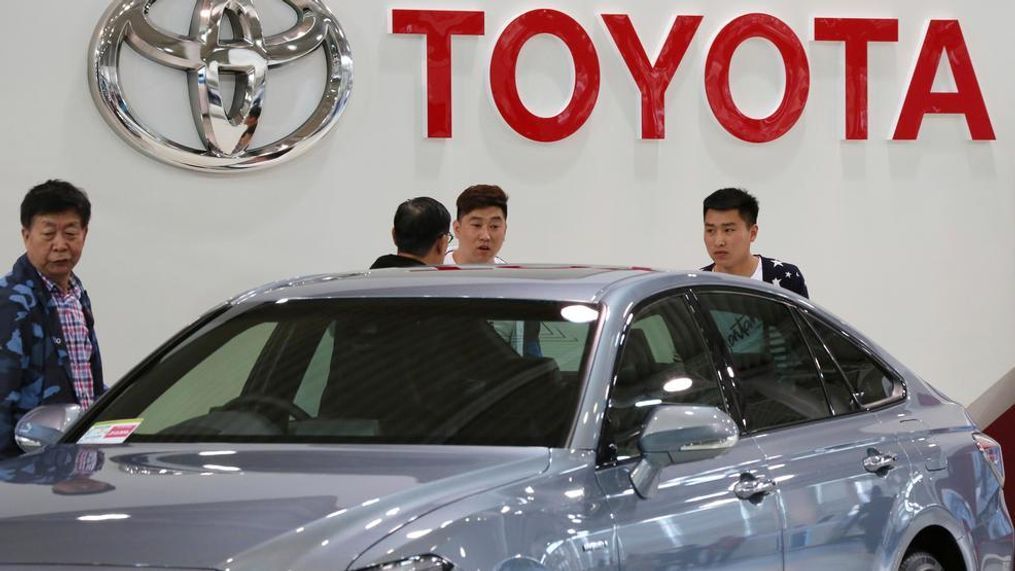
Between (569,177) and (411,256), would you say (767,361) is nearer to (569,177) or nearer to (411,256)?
(411,256)

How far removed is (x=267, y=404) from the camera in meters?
3.44

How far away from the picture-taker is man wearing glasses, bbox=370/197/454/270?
5.71m

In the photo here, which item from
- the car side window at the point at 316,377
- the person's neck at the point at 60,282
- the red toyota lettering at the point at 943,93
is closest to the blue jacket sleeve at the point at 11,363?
the person's neck at the point at 60,282

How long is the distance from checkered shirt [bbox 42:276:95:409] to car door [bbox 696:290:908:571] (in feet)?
7.06

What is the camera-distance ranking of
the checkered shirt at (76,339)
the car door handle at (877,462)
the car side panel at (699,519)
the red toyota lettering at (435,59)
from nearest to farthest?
the car side panel at (699,519) < the car door handle at (877,462) < the checkered shirt at (76,339) < the red toyota lettering at (435,59)

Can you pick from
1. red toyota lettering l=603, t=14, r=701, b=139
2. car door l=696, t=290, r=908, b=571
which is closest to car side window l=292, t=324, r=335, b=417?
car door l=696, t=290, r=908, b=571

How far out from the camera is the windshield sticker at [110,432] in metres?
3.40

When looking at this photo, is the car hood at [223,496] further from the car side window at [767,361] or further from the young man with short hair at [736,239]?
the young man with short hair at [736,239]

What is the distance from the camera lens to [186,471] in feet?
9.74

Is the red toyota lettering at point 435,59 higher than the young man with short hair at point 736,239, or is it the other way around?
the red toyota lettering at point 435,59

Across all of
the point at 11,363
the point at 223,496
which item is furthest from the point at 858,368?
the point at 11,363

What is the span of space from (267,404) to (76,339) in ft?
5.50

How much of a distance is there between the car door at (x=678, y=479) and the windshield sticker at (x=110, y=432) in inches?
42.8

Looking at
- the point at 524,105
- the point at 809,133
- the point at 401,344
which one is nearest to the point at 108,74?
the point at 524,105
